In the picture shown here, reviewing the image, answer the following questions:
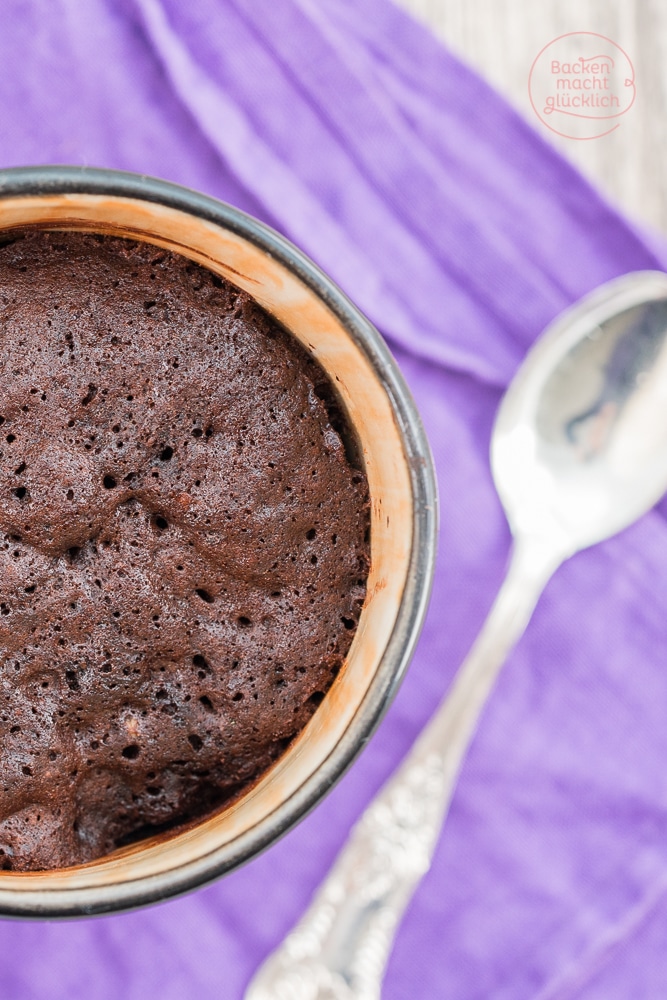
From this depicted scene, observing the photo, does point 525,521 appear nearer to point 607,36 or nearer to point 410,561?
point 410,561

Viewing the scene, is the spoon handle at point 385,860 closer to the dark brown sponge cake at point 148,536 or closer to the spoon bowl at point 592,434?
the spoon bowl at point 592,434

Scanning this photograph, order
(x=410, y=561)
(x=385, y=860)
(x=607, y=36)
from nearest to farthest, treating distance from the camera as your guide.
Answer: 1. (x=410, y=561)
2. (x=385, y=860)
3. (x=607, y=36)

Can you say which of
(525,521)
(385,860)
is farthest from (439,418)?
(385,860)

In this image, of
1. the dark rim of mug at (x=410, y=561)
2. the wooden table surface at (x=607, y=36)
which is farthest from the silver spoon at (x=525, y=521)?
the dark rim of mug at (x=410, y=561)

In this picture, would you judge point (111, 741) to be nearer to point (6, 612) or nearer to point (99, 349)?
point (6, 612)

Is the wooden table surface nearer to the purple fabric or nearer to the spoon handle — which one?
the purple fabric

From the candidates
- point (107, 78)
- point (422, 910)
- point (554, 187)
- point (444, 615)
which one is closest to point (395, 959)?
point (422, 910)

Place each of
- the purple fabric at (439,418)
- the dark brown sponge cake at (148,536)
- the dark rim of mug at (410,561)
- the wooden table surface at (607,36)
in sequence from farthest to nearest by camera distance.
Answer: the wooden table surface at (607,36) < the purple fabric at (439,418) < the dark brown sponge cake at (148,536) < the dark rim of mug at (410,561)
